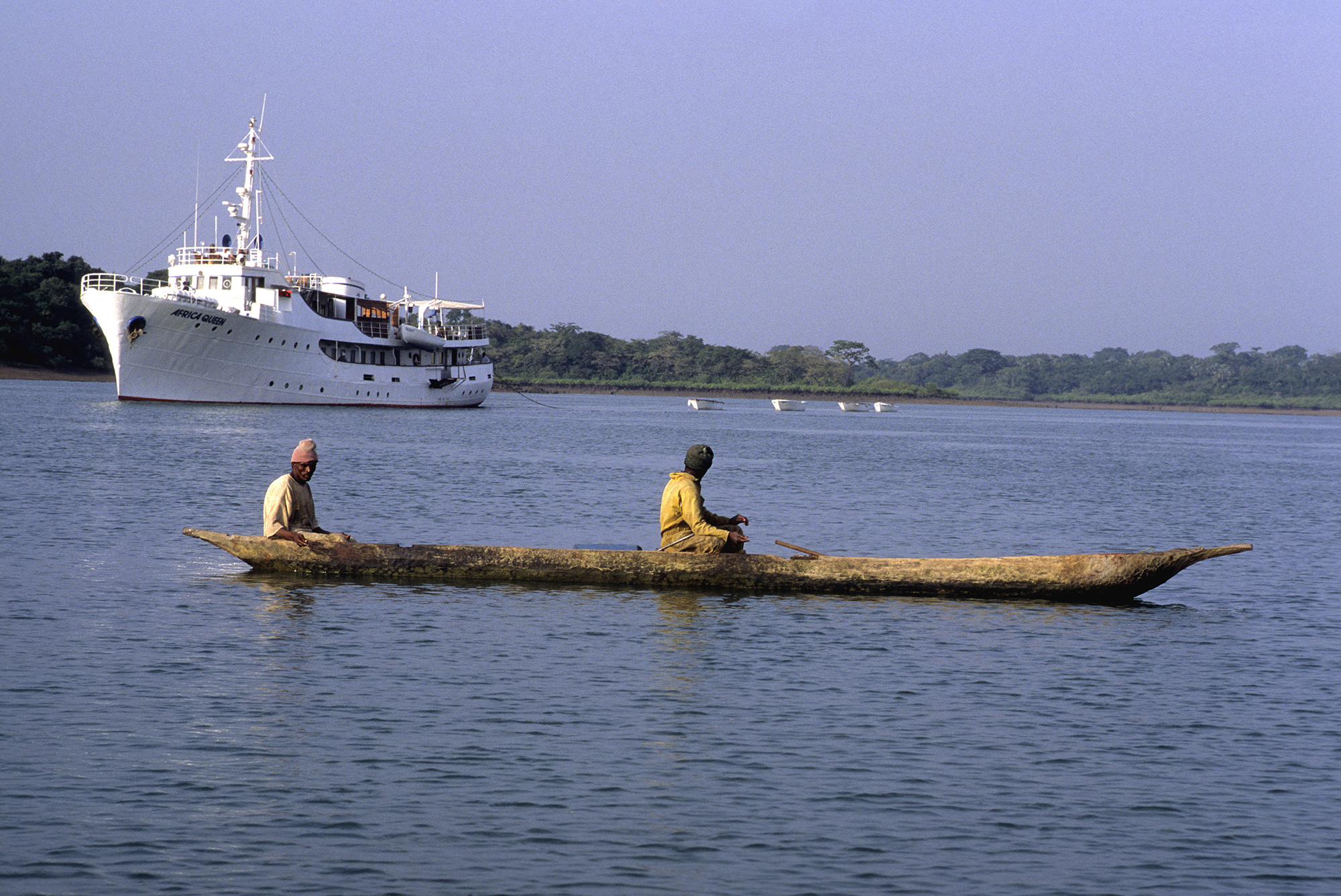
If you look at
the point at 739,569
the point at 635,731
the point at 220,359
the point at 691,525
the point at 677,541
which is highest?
the point at 220,359

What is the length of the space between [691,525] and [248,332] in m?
54.0

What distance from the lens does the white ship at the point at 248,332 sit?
6216 cm

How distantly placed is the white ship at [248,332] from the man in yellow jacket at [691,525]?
168ft

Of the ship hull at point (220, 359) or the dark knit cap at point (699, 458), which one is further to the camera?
the ship hull at point (220, 359)

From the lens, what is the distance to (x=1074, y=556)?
1516 cm

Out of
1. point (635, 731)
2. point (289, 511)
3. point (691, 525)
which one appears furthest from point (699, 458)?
point (635, 731)

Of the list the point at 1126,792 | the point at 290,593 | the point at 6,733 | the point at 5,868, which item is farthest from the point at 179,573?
the point at 1126,792

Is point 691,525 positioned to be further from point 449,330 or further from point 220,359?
point 449,330

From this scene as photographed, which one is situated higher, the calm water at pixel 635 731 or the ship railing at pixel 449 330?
the ship railing at pixel 449 330

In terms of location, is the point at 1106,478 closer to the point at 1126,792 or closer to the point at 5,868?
the point at 1126,792

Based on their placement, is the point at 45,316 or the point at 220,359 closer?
the point at 220,359

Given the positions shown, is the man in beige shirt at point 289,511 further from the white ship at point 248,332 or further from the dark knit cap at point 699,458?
the white ship at point 248,332

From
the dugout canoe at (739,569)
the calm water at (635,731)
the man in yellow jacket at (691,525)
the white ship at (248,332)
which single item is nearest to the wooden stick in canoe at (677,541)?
the man in yellow jacket at (691,525)

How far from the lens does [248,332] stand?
64375 mm
